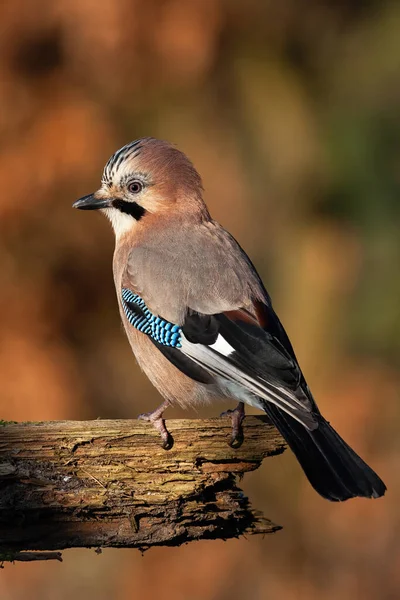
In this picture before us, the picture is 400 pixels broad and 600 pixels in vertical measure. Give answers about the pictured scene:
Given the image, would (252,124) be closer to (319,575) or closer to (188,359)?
(319,575)

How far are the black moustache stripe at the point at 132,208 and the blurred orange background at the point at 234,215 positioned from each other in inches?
138

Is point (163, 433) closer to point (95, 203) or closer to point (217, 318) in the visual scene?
point (217, 318)

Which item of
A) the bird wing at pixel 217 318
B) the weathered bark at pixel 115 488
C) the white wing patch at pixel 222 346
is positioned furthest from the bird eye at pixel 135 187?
the weathered bark at pixel 115 488

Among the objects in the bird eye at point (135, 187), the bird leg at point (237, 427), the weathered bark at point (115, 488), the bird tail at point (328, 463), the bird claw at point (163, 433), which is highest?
the bird eye at point (135, 187)

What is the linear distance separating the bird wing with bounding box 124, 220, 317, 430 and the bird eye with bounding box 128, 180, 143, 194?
53 centimetres

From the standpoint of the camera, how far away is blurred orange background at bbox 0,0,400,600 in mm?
10531

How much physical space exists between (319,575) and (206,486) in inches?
212

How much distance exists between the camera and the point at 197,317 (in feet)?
20.5

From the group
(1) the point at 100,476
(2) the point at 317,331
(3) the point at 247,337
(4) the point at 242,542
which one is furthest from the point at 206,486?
(2) the point at 317,331

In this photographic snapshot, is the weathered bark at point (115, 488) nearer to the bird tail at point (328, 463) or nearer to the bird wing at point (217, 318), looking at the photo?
the bird tail at point (328, 463)

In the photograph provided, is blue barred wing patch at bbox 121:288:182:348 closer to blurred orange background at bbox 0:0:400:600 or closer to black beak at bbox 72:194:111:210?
black beak at bbox 72:194:111:210

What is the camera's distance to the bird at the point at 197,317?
5645mm

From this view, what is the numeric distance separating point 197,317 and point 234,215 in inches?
207

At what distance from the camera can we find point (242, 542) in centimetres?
1049
